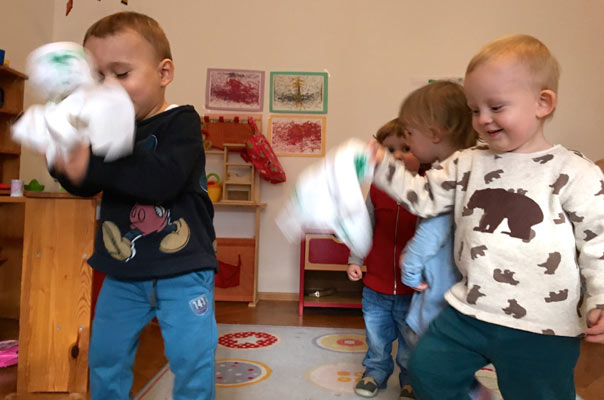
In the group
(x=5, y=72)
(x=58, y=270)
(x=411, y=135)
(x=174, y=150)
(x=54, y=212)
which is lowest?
(x=58, y=270)

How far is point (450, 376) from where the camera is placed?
896 millimetres

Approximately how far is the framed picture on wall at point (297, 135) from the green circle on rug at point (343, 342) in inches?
51.9

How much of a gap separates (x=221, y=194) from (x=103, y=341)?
2.15m

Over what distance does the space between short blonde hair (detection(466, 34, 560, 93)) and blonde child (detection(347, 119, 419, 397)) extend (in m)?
0.54

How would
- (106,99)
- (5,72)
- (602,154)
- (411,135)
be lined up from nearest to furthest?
(106,99), (411,135), (5,72), (602,154)

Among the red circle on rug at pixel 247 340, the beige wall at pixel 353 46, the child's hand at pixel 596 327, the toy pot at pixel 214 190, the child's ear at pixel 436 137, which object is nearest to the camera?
the child's hand at pixel 596 327

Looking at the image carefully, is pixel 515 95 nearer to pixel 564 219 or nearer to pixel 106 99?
pixel 564 219

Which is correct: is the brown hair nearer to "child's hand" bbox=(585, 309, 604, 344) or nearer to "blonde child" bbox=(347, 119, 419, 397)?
"blonde child" bbox=(347, 119, 419, 397)

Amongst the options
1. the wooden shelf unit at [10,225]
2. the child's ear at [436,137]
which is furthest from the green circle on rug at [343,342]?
the wooden shelf unit at [10,225]

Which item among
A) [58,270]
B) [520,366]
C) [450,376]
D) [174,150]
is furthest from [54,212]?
[520,366]

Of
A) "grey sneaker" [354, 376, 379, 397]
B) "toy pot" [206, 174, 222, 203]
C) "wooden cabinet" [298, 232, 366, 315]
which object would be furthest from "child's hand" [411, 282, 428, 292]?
"toy pot" [206, 174, 222, 203]

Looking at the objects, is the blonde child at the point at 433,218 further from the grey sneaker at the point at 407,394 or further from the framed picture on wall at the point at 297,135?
the framed picture on wall at the point at 297,135

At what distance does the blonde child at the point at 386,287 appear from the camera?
4.67ft

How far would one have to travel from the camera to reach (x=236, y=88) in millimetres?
3072
